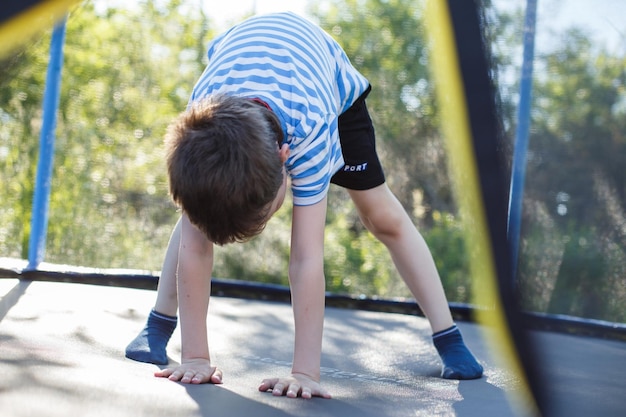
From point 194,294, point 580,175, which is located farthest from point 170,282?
point 580,175

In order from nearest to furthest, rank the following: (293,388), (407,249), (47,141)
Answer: (293,388) → (407,249) → (47,141)

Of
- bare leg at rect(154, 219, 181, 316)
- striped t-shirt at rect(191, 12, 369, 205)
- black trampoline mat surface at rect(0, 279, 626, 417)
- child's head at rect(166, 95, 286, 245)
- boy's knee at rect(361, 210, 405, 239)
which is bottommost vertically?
black trampoline mat surface at rect(0, 279, 626, 417)

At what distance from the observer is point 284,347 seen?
179 cm

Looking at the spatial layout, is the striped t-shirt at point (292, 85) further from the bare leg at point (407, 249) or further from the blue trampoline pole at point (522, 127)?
the blue trampoline pole at point (522, 127)

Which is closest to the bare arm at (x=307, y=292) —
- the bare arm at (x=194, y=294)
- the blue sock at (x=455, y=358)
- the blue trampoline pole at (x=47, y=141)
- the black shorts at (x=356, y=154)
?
the bare arm at (x=194, y=294)

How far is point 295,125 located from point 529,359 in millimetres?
594

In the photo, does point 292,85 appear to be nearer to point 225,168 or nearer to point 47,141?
point 225,168

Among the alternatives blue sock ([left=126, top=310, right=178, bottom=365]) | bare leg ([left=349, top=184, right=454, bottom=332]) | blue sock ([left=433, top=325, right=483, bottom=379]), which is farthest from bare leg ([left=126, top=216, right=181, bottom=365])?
blue sock ([left=433, top=325, right=483, bottom=379])

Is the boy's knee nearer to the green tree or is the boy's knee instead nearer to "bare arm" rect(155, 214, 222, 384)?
"bare arm" rect(155, 214, 222, 384)

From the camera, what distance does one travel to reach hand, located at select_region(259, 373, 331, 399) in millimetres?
1181

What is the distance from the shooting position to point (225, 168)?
1.06 m

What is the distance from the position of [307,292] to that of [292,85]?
33 centimetres

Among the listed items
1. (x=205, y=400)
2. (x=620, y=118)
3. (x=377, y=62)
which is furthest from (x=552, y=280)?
(x=205, y=400)

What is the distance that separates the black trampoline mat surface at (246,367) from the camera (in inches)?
39.9
